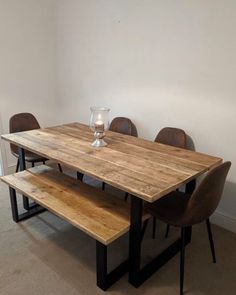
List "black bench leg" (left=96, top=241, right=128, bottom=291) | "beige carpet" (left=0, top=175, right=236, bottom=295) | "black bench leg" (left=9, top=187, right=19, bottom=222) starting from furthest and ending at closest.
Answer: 1. "black bench leg" (left=9, top=187, right=19, bottom=222)
2. "beige carpet" (left=0, top=175, right=236, bottom=295)
3. "black bench leg" (left=96, top=241, right=128, bottom=291)

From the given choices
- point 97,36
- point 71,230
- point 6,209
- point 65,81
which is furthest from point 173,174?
point 65,81

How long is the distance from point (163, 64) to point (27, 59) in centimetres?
184

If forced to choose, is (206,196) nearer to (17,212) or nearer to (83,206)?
(83,206)

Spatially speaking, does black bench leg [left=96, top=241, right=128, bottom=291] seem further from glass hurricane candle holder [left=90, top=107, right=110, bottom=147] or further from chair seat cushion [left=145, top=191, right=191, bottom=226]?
glass hurricane candle holder [left=90, top=107, right=110, bottom=147]

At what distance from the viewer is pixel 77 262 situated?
2.03 metres

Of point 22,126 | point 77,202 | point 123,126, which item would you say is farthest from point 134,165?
point 22,126

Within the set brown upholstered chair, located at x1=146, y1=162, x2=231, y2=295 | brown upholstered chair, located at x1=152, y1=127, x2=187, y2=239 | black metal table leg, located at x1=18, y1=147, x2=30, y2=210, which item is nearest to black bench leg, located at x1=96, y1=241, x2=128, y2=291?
brown upholstered chair, located at x1=146, y1=162, x2=231, y2=295

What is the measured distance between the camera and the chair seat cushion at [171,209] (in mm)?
1794

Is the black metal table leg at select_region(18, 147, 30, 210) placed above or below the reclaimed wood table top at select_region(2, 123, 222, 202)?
below

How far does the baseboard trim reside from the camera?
245 centimetres

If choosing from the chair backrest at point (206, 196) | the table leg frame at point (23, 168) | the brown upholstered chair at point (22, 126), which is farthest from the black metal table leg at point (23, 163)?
the chair backrest at point (206, 196)

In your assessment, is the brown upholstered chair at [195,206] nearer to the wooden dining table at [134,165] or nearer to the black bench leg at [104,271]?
the wooden dining table at [134,165]

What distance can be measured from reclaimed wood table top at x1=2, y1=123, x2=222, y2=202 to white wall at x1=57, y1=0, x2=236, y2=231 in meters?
0.41

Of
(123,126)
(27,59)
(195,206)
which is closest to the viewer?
(195,206)
